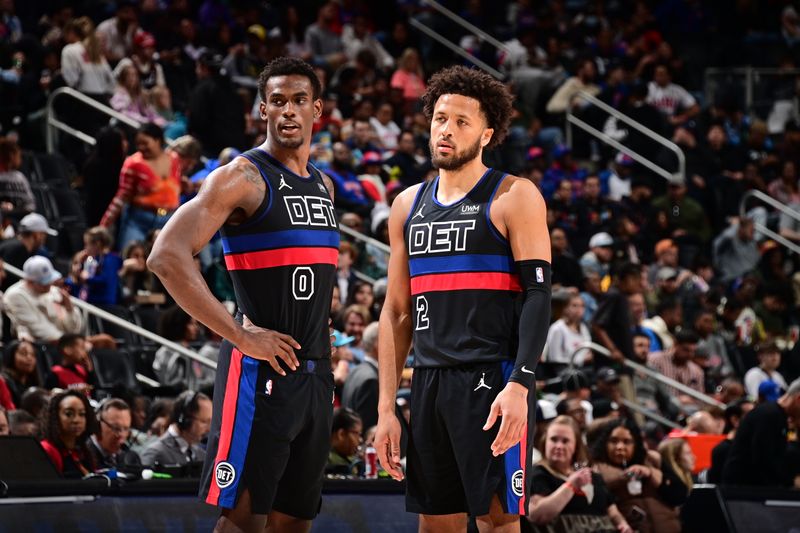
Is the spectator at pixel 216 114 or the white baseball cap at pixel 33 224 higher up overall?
the spectator at pixel 216 114

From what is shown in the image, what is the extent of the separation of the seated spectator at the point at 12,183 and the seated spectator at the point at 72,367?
2.77 m

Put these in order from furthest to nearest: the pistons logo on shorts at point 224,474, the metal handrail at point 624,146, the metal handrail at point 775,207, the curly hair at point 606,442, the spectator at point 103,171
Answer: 1. the metal handrail at point 624,146
2. the metal handrail at point 775,207
3. the spectator at point 103,171
4. the curly hair at point 606,442
5. the pistons logo on shorts at point 224,474

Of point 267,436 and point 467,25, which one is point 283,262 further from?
point 467,25

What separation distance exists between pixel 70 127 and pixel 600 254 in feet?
19.7

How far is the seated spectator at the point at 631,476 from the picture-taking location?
31.3 feet

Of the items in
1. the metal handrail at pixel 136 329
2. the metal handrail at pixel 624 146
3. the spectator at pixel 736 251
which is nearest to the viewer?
the metal handrail at pixel 136 329

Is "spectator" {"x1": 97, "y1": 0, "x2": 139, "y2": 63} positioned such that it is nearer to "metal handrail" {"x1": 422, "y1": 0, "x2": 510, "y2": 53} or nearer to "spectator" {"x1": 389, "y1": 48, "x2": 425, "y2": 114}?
"spectator" {"x1": 389, "y1": 48, "x2": 425, "y2": 114}

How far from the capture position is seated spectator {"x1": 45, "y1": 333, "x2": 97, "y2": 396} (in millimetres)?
10531

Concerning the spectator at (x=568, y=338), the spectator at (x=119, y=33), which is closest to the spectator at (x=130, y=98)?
the spectator at (x=119, y=33)

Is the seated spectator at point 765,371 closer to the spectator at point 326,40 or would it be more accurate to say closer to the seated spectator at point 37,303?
the spectator at point 326,40

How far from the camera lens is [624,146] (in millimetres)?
19188

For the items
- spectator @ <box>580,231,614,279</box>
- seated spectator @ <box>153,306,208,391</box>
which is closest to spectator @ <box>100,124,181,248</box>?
seated spectator @ <box>153,306,208,391</box>

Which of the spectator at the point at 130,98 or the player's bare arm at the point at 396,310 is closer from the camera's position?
the player's bare arm at the point at 396,310

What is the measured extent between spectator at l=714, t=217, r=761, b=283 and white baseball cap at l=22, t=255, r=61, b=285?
9.16 metres
